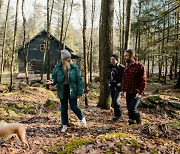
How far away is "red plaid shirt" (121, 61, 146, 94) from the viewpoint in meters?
6.01

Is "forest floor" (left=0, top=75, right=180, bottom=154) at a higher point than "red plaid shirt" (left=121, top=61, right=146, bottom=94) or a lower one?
lower

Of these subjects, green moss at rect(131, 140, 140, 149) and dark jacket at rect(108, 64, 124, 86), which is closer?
green moss at rect(131, 140, 140, 149)

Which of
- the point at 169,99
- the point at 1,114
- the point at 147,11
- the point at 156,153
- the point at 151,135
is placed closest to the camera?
the point at 156,153

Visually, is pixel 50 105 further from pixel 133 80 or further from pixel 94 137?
pixel 94 137

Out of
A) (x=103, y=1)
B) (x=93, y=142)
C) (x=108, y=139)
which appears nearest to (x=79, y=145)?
(x=93, y=142)

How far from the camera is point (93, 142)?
437 cm

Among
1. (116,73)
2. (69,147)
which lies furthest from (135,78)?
(69,147)

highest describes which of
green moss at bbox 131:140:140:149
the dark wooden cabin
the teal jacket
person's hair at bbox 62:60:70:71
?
the dark wooden cabin

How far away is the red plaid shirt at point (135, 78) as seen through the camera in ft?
19.7

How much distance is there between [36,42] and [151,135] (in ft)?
124

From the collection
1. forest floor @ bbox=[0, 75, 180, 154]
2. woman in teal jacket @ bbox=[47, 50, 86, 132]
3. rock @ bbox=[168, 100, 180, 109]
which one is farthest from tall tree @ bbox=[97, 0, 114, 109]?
woman in teal jacket @ bbox=[47, 50, 86, 132]

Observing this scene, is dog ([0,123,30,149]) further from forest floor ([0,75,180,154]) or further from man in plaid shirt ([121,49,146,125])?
man in plaid shirt ([121,49,146,125])

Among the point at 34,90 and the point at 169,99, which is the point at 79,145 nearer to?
the point at 169,99

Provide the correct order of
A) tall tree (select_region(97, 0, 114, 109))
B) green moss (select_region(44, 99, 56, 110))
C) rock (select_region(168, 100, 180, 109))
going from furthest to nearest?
rock (select_region(168, 100, 180, 109)) → green moss (select_region(44, 99, 56, 110)) → tall tree (select_region(97, 0, 114, 109))
